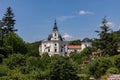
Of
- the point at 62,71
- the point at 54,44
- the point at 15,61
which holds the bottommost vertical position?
the point at 62,71

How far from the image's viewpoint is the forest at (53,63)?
3894 cm

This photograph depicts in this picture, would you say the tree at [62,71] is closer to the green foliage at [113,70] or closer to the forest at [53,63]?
the forest at [53,63]

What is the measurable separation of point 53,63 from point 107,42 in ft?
70.8

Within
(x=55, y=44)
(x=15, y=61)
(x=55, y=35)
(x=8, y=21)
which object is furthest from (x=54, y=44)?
(x=15, y=61)

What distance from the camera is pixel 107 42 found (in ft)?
194

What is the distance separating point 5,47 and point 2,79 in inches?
940

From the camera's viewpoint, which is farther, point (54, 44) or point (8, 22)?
point (54, 44)

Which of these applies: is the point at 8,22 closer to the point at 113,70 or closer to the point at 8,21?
the point at 8,21

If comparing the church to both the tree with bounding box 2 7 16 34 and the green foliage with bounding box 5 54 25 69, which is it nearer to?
the tree with bounding box 2 7 16 34

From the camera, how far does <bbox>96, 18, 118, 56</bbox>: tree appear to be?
58469 mm

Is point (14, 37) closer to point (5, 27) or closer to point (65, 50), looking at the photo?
point (5, 27)

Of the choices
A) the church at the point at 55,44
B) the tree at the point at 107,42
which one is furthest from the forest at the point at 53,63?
the church at the point at 55,44

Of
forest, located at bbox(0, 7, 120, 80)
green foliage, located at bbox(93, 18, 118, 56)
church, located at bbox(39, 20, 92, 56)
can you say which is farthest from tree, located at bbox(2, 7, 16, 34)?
church, located at bbox(39, 20, 92, 56)

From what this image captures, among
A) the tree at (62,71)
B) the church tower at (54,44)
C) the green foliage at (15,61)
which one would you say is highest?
the church tower at (54,44)
